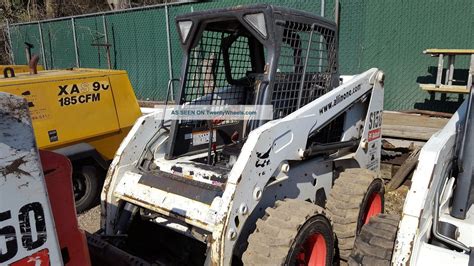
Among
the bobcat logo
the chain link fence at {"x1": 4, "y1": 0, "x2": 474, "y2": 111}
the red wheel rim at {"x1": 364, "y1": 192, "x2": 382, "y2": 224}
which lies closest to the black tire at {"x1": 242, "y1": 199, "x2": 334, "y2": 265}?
the bobcat logo

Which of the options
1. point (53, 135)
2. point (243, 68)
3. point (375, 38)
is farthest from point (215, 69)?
point (375, 38)

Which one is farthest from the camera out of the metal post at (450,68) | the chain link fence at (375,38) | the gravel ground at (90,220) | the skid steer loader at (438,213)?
the chain link fence at (375,38)

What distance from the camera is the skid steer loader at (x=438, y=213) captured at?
2.01m

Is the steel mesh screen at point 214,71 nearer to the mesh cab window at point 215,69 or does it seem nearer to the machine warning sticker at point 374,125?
the mesh cab window at point 215,69

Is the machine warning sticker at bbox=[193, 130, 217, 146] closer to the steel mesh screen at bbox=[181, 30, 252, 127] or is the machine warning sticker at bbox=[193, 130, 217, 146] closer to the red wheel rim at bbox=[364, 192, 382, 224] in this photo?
the steel mesh screen at bbox=[181, 30, 252, 127]

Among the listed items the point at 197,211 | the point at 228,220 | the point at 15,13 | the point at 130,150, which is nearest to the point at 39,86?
the point at 130,150

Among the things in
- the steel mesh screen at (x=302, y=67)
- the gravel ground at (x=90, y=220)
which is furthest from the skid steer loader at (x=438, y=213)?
the gravel ground at (x=90, y=220)

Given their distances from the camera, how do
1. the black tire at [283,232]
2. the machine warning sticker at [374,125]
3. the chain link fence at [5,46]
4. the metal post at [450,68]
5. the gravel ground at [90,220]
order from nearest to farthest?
the black tire at [283,232]
the machine warning sticker at [374,125]
the gravel ground at [90,220]
the metal post at [450,68]
the chain link fence at [5,46]

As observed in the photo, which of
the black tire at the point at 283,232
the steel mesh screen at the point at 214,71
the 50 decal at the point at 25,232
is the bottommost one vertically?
the black tire at the point at 283,232

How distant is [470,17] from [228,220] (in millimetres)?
6284

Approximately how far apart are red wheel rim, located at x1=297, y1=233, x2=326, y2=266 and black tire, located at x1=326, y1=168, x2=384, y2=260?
16.5 inches

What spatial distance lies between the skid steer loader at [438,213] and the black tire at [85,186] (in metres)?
3.78

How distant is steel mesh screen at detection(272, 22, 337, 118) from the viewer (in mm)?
3508

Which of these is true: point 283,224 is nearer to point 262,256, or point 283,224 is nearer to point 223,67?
point 262,256
